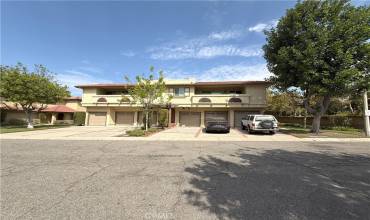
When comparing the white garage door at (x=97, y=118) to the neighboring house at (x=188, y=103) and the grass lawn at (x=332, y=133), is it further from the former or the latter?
the grass lawn at (x=332, y=133)

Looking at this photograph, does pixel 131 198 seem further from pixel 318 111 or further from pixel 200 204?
pixel 318 111

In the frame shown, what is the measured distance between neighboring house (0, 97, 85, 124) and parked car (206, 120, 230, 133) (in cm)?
2923

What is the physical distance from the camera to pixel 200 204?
3.86 meters

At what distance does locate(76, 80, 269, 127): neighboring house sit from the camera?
86.0 feet

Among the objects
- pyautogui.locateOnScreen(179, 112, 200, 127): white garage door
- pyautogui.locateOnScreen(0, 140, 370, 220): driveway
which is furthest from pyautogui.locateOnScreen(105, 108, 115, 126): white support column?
pyautogui.locateOnScreen(0, 140, 370, 220): driveway

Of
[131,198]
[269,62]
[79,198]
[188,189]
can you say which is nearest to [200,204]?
[188,189]

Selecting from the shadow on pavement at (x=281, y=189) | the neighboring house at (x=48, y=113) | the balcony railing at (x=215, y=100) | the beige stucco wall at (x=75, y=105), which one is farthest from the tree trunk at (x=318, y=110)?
the beige stucco wall at (x=75, y=105)

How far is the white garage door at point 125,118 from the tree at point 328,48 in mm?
22217

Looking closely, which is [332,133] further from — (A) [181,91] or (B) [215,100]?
(A) [181,91]

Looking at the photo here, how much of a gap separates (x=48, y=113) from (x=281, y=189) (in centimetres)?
4441

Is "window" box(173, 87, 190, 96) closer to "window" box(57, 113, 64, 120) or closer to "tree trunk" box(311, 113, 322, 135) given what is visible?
"tree trunk" box(311, 113, 322, 135)

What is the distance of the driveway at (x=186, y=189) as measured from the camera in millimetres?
3529

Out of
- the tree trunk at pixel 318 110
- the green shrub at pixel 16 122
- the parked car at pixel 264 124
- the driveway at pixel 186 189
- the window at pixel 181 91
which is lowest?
the driveway at pixel 186 189

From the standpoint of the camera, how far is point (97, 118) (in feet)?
101
